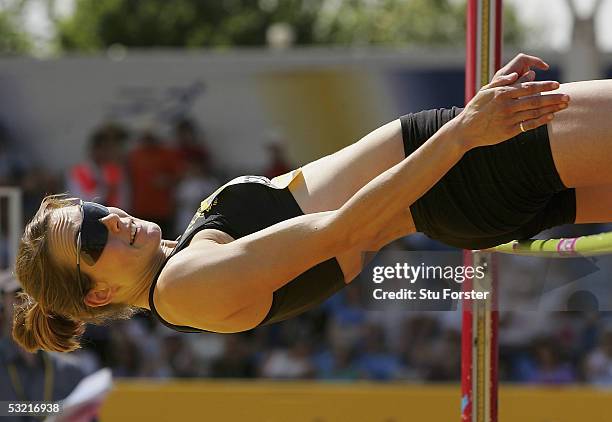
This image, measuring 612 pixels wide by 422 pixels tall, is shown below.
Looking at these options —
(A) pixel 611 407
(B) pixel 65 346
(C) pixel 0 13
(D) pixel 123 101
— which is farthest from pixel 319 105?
(C) pixel 0 13

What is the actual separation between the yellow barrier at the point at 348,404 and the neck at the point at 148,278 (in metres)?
3.02

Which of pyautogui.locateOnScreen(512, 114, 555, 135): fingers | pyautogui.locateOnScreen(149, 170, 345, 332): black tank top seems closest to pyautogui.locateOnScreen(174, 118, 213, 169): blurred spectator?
pyautogui.locateOnScreen(149, 170, 345, 332): black tank top

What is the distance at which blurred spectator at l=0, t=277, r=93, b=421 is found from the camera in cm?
459

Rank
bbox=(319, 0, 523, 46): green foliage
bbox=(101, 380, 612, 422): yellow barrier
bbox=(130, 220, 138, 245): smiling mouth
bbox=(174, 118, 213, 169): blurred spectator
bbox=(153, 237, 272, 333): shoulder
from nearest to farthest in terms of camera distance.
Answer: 1. bbox=(153, 237, 272, 333): shoulder
2. bbox=(130, 220, 138, 245): smiling mouth
3. bbox=(101, 380, 612, 422): yellow barrier
4. bbox=(174, 118, 213, 169): blurred spectator
5. bbox=(319, 0, 523, 46): green foliage

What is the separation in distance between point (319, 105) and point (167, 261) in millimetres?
6435

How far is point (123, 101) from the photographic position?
30.6 feet

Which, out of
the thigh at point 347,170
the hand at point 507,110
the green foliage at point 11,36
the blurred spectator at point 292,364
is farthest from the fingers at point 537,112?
the green foliage at point 11,36

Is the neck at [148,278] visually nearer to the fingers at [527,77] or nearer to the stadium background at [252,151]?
the fingers at [527,77]

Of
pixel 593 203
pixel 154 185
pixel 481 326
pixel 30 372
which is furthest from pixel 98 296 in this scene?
pixel 154 185

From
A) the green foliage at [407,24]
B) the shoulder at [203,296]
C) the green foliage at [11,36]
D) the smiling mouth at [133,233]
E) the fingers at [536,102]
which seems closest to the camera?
the fingers at [536,102]

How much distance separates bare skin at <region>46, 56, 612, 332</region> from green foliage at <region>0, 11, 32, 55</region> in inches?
974

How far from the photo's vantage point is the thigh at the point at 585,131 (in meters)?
2.53

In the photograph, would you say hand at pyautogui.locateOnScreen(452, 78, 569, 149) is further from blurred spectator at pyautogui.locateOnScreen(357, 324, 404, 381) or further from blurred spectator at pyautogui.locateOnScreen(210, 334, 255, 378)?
blurred spectator at pyautogui.locateOnScreen(210, 334, 255, 378)

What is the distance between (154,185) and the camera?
28.8ft
